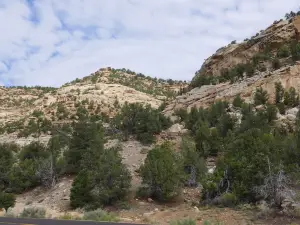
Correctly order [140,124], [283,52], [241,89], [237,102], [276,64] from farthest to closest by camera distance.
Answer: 1. [283,52]
2. [276,64]
3. [241,89]
4. [237,102]
5. [140,124]

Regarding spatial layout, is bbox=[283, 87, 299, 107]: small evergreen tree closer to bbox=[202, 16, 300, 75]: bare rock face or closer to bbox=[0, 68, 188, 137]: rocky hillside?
bbox=[202, 16, 300, 75]: bare rock face

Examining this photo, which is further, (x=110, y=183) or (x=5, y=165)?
(x=5, y=165)

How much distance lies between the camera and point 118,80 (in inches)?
3438

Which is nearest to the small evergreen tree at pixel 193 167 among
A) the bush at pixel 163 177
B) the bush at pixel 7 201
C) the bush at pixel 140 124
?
the bush at pixel 163 177

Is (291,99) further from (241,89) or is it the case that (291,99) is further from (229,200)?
(229,200)

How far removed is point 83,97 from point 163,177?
47.1 m

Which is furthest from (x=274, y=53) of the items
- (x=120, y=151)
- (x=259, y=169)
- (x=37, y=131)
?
(x=259, y=169)

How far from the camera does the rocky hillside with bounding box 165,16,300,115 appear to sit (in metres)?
42.8

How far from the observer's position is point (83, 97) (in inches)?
2689

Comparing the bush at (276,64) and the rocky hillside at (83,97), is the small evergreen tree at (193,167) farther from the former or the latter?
the rocky hillside at (83,97)

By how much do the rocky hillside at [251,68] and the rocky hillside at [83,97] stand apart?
13812 millimetres

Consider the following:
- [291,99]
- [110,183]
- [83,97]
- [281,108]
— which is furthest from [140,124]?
[83,97]

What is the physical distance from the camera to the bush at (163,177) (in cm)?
2323

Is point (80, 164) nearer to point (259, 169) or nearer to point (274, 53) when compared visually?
point (259, 169)
